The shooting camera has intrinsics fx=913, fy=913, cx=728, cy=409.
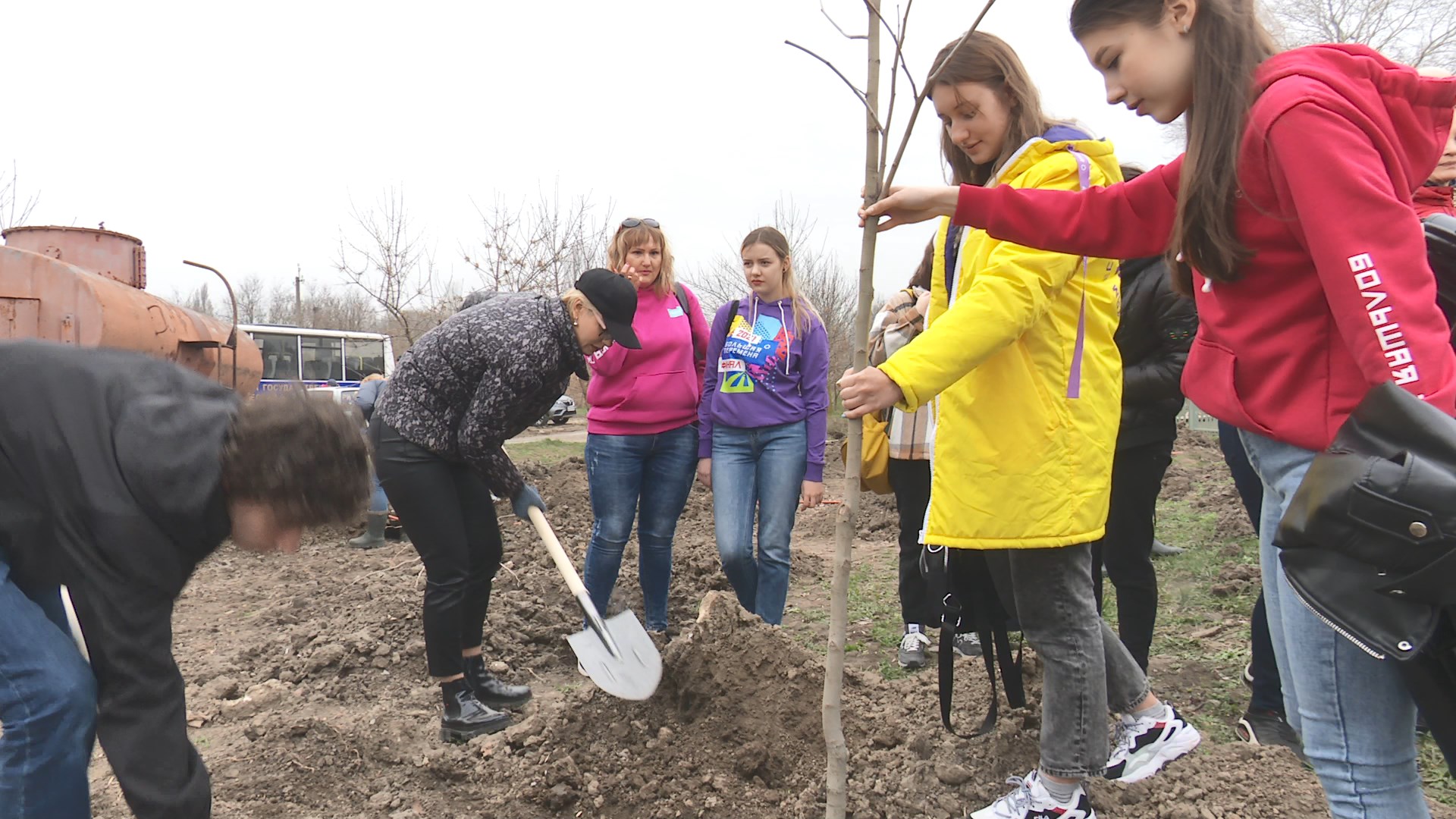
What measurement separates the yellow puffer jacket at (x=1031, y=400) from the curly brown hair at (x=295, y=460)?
1.21 meters

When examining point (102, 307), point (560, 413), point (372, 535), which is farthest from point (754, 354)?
point (560, 413)

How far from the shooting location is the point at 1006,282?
187cm

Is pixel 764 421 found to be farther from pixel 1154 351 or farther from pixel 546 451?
pixel 546 451

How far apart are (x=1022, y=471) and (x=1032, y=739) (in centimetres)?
98

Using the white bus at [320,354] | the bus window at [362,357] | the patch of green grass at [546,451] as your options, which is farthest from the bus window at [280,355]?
the patch of green grass at [546,451]

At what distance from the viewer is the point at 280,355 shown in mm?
19250

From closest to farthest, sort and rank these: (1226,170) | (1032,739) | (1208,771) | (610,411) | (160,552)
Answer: (1226,170)
(160,552)
(1208,771)
(1032,739)
(610,411)

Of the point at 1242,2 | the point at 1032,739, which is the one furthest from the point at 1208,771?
the point at 1242,2

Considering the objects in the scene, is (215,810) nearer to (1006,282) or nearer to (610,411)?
(610,411)

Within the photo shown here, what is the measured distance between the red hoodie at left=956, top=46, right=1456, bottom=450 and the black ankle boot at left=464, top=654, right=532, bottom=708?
8.85ft

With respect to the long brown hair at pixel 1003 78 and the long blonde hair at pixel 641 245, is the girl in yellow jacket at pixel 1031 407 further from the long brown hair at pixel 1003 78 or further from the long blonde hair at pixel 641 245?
the long blonde hair at pixel 641 245

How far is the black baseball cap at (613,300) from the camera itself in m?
3.16

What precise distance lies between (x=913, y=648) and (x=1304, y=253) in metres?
2.65

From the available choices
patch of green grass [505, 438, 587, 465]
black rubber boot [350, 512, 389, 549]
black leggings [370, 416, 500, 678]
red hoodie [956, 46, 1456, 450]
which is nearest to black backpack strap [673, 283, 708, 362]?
black leggings [370, 416, 500, 678]
